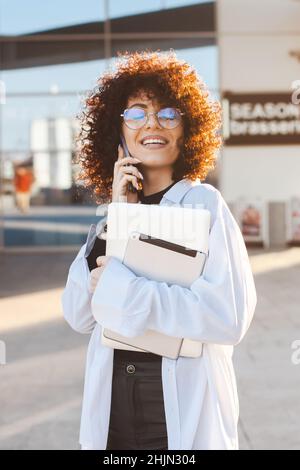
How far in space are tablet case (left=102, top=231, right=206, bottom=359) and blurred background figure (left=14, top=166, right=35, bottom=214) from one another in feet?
46.5

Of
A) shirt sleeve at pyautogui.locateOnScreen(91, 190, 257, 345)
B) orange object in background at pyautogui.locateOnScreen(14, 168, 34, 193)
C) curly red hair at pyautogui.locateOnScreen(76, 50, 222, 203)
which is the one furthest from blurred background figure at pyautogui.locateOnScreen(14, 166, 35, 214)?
shirt sleeve at pyautogui.locateOnScreen(91, 190, 257, 345)

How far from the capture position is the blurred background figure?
15.9 meters

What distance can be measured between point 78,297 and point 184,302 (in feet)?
1.22

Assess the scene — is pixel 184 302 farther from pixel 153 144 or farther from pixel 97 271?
pixel 153 144

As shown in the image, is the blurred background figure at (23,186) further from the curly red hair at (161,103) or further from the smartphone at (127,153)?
the smartphone at (127,153)

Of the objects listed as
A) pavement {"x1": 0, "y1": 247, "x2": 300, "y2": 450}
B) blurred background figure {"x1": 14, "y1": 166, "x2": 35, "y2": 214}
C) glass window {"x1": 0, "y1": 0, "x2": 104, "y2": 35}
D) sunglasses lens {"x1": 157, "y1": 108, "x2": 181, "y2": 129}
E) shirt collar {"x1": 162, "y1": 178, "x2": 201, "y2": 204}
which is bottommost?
pavement {"x1": 0, "y1": 247, "x2": 300, "y2": 450}

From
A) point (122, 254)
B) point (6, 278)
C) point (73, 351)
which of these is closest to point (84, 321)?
point (122, 254)

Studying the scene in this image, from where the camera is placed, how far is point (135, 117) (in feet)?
7.02

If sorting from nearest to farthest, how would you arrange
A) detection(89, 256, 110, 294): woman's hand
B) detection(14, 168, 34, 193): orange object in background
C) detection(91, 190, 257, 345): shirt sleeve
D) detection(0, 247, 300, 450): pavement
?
detection(91, 190, 257, 345): shirt sleeve, detection(89, 256, 110, 294): woman's hand, detection(0, 247, 300, 450): pavement, detection(14, 168, 34, 193): orange object in background

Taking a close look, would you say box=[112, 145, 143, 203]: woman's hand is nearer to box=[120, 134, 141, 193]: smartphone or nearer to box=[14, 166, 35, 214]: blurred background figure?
box=[120, 134, 141, 193]: smartphone

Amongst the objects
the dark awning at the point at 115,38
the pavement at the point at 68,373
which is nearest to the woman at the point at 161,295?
the pavement at the point at 68,373

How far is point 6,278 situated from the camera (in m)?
12.1

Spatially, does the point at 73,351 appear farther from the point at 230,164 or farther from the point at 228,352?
the point at 230,164

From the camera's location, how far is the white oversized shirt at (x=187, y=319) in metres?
1.87
